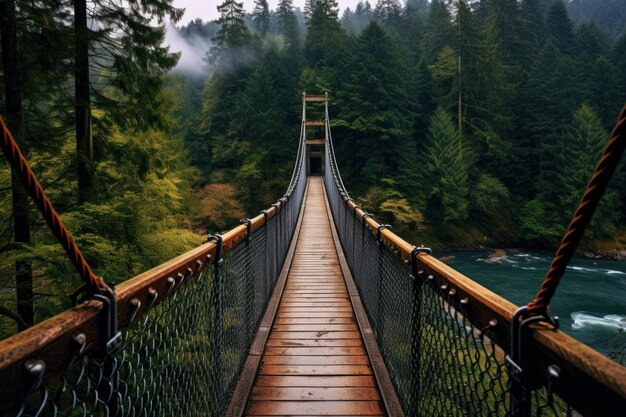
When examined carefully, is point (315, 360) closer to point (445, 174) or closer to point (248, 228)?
point (248, 228)

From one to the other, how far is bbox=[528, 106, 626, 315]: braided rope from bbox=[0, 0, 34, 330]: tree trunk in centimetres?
409

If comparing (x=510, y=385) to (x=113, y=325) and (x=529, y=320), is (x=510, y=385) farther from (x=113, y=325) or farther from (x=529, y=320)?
(x=113, y=325)

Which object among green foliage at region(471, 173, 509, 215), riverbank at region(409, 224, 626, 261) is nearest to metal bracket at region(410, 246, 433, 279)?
riverbank at region(409, 224, 626, 261)

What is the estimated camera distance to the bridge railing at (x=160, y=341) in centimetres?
60

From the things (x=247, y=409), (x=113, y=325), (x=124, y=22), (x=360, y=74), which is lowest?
(x=247, y=409)

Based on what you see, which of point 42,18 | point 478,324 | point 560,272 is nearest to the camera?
point 560,272

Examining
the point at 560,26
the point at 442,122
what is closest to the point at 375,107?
the point at 442,122

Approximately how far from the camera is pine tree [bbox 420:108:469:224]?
1873cm

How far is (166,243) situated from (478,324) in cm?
523

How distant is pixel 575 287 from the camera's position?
40.2 feet

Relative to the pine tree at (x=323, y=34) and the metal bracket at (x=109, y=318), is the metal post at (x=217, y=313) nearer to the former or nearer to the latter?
the metal bracket at (x=109, y=318)


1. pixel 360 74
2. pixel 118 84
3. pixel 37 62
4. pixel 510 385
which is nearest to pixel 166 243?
pixel 118 84

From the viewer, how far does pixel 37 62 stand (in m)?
3.78

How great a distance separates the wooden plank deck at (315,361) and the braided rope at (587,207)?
1.46 metres
